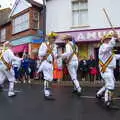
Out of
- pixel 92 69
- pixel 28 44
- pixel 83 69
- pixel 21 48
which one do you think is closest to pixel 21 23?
pixel 21 48

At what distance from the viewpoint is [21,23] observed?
41.8 meters

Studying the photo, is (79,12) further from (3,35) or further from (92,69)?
(3,35)

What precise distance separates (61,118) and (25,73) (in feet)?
59.2

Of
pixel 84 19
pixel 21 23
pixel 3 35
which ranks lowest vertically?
pixel 84 19

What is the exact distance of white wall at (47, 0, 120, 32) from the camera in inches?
1242

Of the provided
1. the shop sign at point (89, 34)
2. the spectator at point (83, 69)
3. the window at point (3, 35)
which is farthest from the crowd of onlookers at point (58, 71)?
the window at point (3, 35)

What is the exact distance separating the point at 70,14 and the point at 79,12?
73 cm

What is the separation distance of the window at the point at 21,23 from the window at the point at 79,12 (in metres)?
7.06

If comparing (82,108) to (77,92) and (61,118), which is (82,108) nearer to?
(61,118)

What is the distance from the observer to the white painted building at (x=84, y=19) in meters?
31.7

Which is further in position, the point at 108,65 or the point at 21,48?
the point at 21,48

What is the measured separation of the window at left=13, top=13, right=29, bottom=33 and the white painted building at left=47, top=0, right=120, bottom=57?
4720mm

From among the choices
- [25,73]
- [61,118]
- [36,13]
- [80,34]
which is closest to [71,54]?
[61,118]

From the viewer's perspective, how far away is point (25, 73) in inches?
1054
